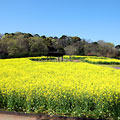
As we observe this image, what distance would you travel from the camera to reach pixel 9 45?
123 ft

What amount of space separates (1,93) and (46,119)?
1.88m

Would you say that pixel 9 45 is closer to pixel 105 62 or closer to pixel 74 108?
pixel 105 62

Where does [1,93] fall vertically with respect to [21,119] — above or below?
above

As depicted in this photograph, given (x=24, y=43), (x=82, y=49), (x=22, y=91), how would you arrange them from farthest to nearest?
(x=82, y=49), (x=24, y=43), (x=22, y=91)

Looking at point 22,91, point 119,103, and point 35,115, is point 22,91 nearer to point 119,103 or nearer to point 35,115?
point 35,115

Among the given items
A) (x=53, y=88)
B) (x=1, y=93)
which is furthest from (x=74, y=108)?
(x=1, y=93)

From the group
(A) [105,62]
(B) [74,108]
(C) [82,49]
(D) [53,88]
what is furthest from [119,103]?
(C) [82,49]

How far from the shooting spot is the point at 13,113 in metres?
5.31

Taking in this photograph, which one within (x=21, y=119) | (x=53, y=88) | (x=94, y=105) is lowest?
(x=21, y=119)

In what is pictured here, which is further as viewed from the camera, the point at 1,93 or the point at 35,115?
the point at 1,93

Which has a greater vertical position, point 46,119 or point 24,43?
point 24,43

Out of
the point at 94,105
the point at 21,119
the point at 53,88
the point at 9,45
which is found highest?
the point at 9,45

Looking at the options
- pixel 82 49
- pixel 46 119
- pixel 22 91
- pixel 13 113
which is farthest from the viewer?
pixel 82 49

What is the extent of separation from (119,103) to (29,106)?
258 cm
